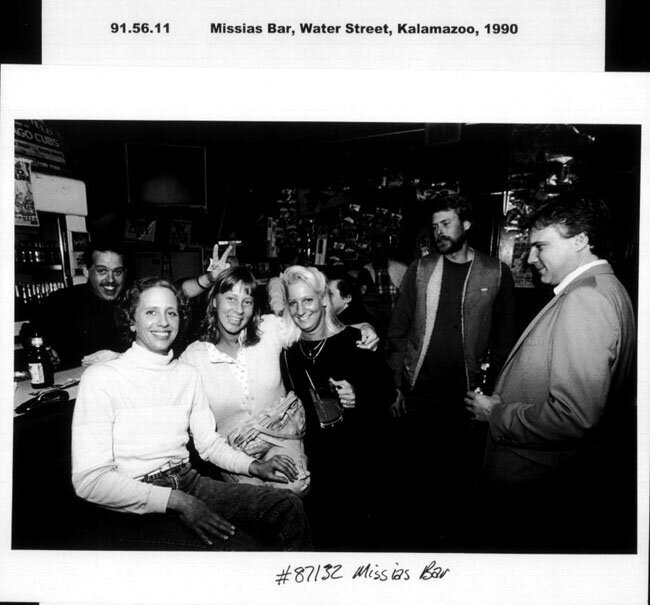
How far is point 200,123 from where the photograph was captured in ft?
2.87

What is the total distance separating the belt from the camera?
32.8 inches

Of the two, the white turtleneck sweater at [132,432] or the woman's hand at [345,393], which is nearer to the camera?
the white turtleneck sweater at [132,432]

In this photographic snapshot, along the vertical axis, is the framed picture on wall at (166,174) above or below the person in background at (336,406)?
above

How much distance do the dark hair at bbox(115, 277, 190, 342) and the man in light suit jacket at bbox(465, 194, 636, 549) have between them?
791mm

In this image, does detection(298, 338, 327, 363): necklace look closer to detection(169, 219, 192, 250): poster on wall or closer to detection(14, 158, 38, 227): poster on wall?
detection(169, 219, 192, 250): poster on wall

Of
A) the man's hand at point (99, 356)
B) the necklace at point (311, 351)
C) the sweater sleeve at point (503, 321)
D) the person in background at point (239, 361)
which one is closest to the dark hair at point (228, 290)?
the person in background at point (239, 361)

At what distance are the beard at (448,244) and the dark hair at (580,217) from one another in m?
0.18

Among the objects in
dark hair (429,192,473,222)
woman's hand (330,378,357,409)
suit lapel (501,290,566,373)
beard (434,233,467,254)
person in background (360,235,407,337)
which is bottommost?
woman's hand (330,378,357,409)

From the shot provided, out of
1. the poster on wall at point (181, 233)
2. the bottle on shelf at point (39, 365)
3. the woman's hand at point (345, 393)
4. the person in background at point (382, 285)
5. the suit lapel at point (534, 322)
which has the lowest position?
the woman's hand at point (345, 393)

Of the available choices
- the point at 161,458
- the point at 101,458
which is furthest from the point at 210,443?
the point at 101,458

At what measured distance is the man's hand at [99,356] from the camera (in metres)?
0.87

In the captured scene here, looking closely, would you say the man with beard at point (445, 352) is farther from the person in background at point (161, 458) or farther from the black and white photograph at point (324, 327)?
the person in background at point (161, 458)

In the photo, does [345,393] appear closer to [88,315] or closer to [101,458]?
[101,458]

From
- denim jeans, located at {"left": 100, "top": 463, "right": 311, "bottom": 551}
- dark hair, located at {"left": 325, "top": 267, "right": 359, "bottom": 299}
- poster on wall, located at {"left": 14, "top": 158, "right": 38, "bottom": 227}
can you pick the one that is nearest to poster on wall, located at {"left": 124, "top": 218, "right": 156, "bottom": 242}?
poster on wall, located at {"left": 14, "top": 158, "right": 38, "bottom": 227}
